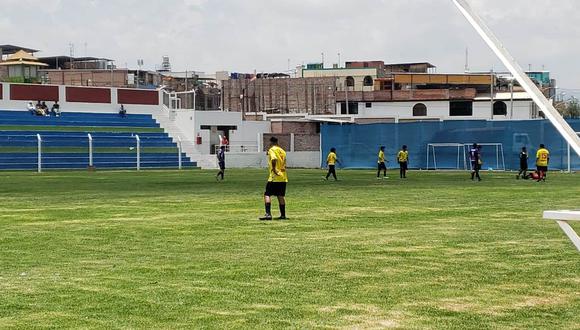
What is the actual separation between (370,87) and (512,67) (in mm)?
107331

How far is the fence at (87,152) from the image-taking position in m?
58.5

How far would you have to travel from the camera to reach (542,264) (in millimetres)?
13625

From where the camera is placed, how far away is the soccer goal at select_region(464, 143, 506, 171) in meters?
56.8

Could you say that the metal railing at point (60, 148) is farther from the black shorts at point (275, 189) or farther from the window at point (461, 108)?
the window at point (461, 108)

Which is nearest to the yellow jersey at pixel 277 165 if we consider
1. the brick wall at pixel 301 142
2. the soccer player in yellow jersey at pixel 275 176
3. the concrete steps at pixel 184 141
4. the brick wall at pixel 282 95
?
the soccer player in yellow jersey at pixel 275 176

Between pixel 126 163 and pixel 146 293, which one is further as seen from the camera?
pixel 126 163

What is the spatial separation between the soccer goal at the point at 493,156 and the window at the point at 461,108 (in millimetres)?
47864

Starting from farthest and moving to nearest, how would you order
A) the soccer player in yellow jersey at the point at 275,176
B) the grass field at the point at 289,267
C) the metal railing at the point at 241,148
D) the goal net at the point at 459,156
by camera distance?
the metal railing at the point at 241,148, the goal net at the point at 459,156, the soccer player in yellow jersey at the point at 275,176, the grass field at the point at 289,267

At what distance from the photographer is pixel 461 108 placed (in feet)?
347

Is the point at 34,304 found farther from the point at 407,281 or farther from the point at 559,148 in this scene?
the point at 559,148

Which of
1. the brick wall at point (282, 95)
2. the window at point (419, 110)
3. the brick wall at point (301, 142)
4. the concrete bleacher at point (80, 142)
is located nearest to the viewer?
the concrete bleacher at point (80, 142)

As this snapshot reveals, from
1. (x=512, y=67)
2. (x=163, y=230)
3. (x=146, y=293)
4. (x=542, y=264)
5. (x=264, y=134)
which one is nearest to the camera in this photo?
(x=512, y=67)

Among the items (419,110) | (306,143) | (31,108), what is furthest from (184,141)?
(419,110)

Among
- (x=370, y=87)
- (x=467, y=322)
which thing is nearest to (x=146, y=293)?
(x=467, y=322)
